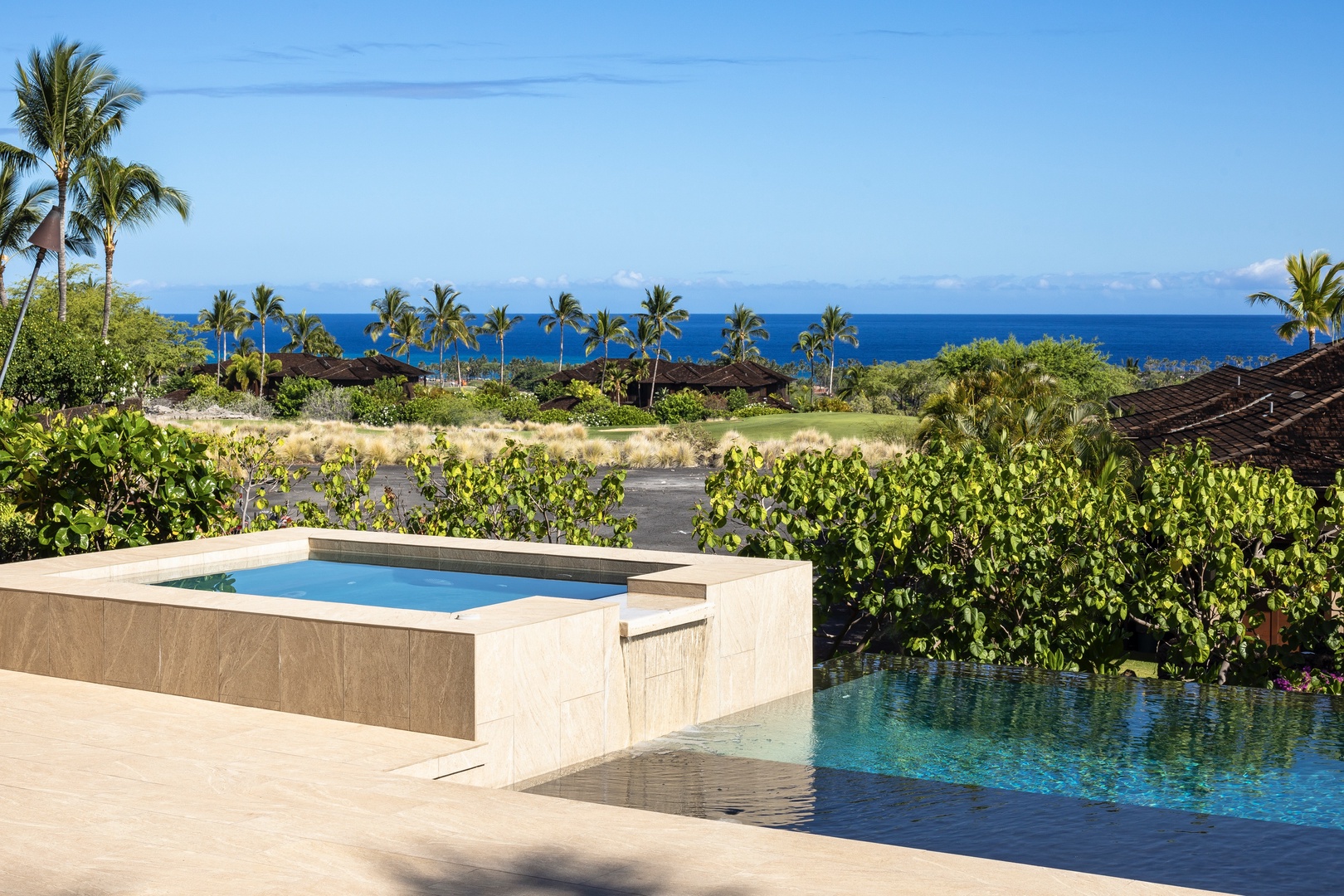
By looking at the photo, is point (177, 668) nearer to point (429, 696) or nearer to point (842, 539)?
point (429, 696)

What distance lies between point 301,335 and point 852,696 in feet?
328

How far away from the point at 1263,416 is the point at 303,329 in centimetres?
9114

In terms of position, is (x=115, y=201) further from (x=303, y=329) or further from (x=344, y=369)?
(x=303, y=329)

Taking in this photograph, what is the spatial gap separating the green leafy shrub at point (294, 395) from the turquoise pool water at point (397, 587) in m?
52.1

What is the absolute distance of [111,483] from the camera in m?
11.7

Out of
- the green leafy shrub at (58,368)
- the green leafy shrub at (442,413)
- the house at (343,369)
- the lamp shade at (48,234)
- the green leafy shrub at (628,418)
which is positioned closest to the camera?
the lamp shade at (48,234)

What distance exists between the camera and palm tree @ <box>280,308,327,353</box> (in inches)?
4013

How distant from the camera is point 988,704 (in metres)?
8.75

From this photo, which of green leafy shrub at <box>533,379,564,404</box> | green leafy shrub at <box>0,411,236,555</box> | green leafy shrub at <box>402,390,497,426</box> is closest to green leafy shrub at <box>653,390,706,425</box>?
green leafy shrub at <box>402,390,497,426</box>

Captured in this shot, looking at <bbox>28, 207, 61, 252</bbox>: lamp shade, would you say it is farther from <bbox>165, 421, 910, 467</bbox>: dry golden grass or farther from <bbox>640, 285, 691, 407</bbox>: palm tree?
<bbox>640, 285, 691, 407</bbox>: palm tree

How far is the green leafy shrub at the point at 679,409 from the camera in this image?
6140 cm

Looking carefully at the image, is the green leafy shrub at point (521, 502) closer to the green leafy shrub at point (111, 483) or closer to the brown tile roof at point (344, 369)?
the green leafy shrub at point (111, 483)

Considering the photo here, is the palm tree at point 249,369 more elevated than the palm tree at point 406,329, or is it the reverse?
the palm tree at point 406,329

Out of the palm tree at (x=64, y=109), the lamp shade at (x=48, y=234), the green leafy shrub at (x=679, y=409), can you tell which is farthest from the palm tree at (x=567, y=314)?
the lamp shade at (x=48, y=234)
